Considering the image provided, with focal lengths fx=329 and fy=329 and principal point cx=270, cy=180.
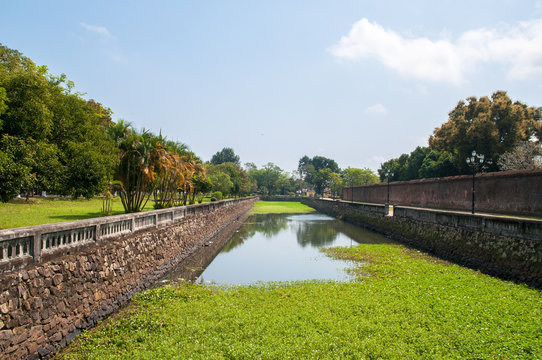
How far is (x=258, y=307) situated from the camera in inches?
291

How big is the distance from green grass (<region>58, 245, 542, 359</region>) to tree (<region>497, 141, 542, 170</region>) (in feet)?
76.5

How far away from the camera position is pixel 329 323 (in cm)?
627

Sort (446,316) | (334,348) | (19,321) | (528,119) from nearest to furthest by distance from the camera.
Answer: (19,321), (334,348), (446,316), (528,119)


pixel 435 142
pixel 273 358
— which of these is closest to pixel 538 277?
pixel 273 358

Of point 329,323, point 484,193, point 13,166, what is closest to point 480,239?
point 329,323

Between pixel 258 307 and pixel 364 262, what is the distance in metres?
7.46

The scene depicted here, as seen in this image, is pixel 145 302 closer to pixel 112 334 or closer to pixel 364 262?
pixel 112 334

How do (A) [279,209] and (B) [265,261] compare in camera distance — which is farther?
(A) [279,209]

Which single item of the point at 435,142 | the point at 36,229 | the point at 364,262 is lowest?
the point at 364,262

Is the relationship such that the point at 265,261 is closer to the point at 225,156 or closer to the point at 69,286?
the point at 69,286

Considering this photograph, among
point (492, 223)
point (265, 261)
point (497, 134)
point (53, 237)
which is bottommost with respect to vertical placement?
point (265, 261)

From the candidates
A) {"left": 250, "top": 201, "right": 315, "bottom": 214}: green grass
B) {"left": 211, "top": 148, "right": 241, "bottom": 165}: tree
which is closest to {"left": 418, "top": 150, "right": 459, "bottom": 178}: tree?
{"left": 250, "top": 201, "right": 315, "bottom": 214}: green grass

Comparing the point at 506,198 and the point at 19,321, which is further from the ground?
the point at 506,198

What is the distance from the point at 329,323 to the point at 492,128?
3122 cm
